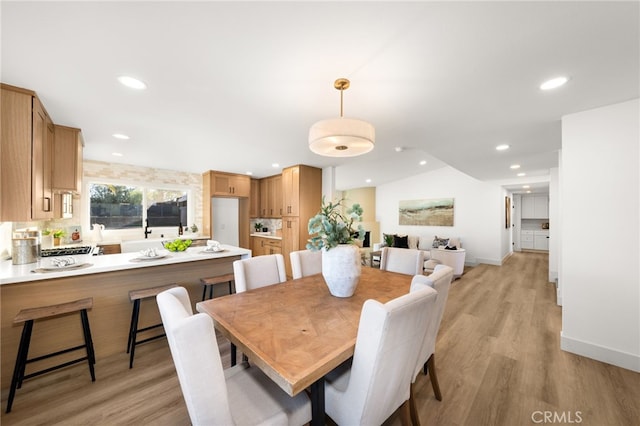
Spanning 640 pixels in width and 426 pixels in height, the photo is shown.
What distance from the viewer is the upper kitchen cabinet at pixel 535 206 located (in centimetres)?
854

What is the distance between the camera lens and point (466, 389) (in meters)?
1.84

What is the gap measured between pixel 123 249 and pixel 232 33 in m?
4.23

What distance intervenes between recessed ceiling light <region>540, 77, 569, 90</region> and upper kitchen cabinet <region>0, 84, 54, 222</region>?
3.96m

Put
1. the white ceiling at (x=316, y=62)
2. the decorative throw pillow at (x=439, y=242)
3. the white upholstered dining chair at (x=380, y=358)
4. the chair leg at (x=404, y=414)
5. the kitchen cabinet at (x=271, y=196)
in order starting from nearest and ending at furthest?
the white upholstered dining chair at (x=380, y=358)
the white ceiling at (x=316, y=62)
the chair leg at (x=404, y=414)
the kitchen cabinet at (x=271, y=196)
the decorative throw pillow at (x=439, y=242)

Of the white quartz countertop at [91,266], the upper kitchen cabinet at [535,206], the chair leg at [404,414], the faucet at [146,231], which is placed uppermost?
the upper kitchen cabinet at [535,206]

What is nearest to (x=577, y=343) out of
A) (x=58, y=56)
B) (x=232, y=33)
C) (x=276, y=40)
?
(x=276, y=40)

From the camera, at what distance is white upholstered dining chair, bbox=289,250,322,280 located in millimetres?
2381

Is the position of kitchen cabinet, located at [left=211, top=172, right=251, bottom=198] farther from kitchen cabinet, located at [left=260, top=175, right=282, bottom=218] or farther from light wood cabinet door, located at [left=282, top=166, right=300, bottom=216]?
light wood cabinet door, located at [left=282, top=166, right=300, bottom=216]

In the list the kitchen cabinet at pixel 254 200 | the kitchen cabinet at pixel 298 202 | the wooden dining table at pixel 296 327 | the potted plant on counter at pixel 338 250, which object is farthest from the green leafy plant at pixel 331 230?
the kitchen cabinet at pixel 254 200

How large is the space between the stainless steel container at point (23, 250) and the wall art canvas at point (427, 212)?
26.3 ft

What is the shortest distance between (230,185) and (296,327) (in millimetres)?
4786

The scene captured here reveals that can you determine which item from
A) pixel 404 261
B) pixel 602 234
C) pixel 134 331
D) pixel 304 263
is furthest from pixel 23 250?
pixel 602 234

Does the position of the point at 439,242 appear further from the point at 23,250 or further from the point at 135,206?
the point at 23,250

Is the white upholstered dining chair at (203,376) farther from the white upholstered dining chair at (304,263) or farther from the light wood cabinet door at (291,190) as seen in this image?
the light wood cabinet door at (291,190)
